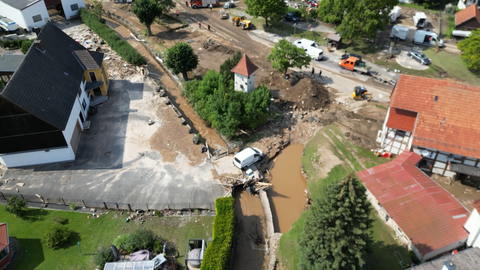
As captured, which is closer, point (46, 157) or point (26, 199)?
point (26, 199)

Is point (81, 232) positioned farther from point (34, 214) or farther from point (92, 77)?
point (92, 77)

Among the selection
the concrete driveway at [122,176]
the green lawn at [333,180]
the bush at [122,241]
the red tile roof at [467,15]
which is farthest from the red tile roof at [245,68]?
the red tile roof at [467,15]

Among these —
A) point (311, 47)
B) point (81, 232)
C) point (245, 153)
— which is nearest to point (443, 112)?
point (245, 153)

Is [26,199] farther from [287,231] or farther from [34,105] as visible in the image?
[287,231]

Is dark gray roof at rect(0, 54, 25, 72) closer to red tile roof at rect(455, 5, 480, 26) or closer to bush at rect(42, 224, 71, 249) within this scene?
bush at rect(42, 224, 71, 249)

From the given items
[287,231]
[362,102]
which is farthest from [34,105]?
[362,102]

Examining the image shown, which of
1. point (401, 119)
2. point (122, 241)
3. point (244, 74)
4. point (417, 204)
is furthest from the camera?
point (244, 74)
